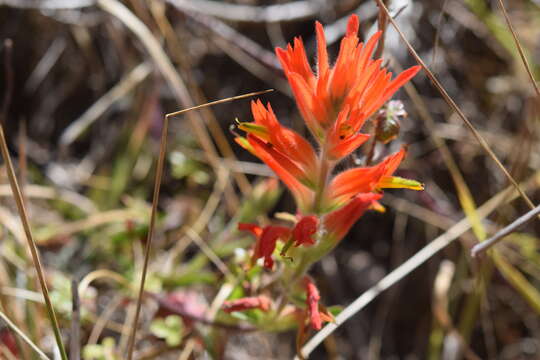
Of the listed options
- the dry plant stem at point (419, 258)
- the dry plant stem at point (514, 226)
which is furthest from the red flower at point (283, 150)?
the dry plant stem at point (419, 258)

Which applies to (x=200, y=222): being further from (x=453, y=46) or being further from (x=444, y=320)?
(x=453, y=46)

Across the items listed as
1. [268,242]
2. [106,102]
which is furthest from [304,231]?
[106,102]

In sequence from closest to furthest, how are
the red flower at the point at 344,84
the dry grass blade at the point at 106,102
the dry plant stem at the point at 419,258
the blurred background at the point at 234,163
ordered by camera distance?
the red flower at the point at 344,84, the dry plant stem at the point at 419,258, the blurred background at the point at 234,163, the dry grass blade at the point at 106,102

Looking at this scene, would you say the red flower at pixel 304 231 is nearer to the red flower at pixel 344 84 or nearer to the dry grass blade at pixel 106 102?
the red flower at pixel 344 84

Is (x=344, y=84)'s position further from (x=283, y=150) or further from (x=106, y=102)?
(x=106, y=102)

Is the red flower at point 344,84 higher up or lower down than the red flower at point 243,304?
higher up

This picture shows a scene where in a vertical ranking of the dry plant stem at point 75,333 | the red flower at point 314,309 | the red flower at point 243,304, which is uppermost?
the dry plant stem at point 75,333
